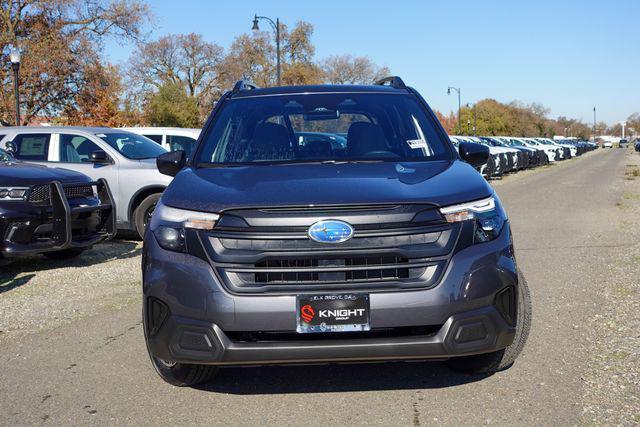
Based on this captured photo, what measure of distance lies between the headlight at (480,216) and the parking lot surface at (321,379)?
3.06ft

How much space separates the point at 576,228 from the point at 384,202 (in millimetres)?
9460

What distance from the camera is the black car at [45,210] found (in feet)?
26.3

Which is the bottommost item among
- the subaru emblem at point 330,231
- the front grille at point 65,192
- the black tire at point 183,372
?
the black tire at point 183,372

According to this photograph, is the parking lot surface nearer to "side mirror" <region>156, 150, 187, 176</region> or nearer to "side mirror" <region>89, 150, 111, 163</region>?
"side mirror" <region>156, 150, 187, 176</region>

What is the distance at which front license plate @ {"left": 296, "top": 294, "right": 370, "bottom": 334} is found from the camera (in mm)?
3559

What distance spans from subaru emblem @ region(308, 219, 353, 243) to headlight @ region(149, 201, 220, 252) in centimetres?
49

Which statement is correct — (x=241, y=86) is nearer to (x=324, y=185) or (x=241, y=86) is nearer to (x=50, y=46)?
(x=324, y=185)

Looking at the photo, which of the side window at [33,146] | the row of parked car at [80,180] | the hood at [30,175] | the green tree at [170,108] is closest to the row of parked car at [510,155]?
the row of parked car at [80,180]

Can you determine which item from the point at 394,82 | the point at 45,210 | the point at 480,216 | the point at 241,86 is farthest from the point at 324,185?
the point at 45,210

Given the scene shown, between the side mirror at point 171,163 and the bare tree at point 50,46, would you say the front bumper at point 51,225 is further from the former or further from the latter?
the bare tree at point 50,46

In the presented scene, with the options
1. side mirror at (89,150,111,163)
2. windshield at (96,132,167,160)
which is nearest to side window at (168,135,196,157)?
windshield at (96,132,167,160)

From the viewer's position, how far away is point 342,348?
3.57 meters

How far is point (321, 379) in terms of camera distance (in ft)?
14.8

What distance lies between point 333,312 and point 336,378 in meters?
1.11
